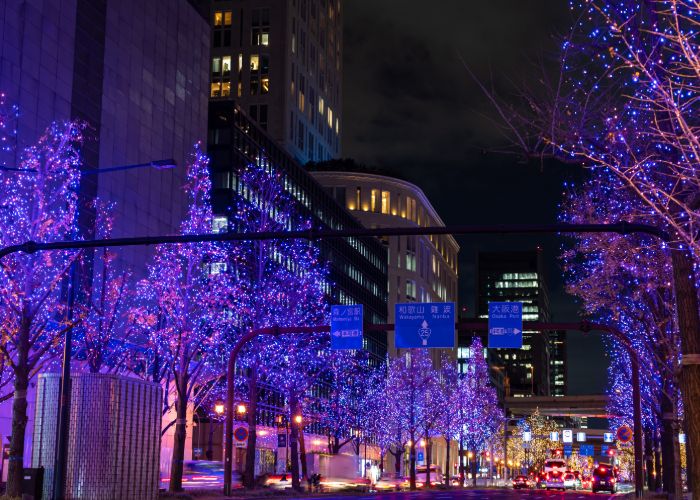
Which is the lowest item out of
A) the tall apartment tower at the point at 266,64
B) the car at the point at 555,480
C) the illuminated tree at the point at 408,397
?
the car at the point at 555,480

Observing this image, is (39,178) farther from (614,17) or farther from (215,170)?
(215,170)

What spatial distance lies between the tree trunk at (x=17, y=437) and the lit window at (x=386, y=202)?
10910cm

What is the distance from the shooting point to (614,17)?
16.2 m

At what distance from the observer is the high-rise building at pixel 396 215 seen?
430ft

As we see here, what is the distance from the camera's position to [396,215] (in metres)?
137

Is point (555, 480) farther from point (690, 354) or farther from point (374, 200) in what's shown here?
point (690, 354)

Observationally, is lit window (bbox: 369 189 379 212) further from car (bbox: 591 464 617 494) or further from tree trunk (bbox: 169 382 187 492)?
tree trunk (bbox: 169 382 187 492)

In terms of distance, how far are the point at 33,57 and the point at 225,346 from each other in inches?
728

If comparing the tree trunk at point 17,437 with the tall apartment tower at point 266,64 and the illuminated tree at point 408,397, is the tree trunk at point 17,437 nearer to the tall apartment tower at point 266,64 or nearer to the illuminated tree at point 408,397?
the illuminated tree at point 408,397

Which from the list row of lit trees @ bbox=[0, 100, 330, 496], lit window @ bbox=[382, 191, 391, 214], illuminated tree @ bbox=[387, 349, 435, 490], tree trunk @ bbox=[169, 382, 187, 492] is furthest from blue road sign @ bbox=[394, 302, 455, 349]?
lit window @ bbox=[382, 191, 391, 214]

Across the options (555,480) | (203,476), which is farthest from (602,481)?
(203,476)

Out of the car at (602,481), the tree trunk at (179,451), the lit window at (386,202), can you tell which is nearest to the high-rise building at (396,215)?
the lit window at (386,202)

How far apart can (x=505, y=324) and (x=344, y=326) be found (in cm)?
687

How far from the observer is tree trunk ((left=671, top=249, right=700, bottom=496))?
1398 cm
